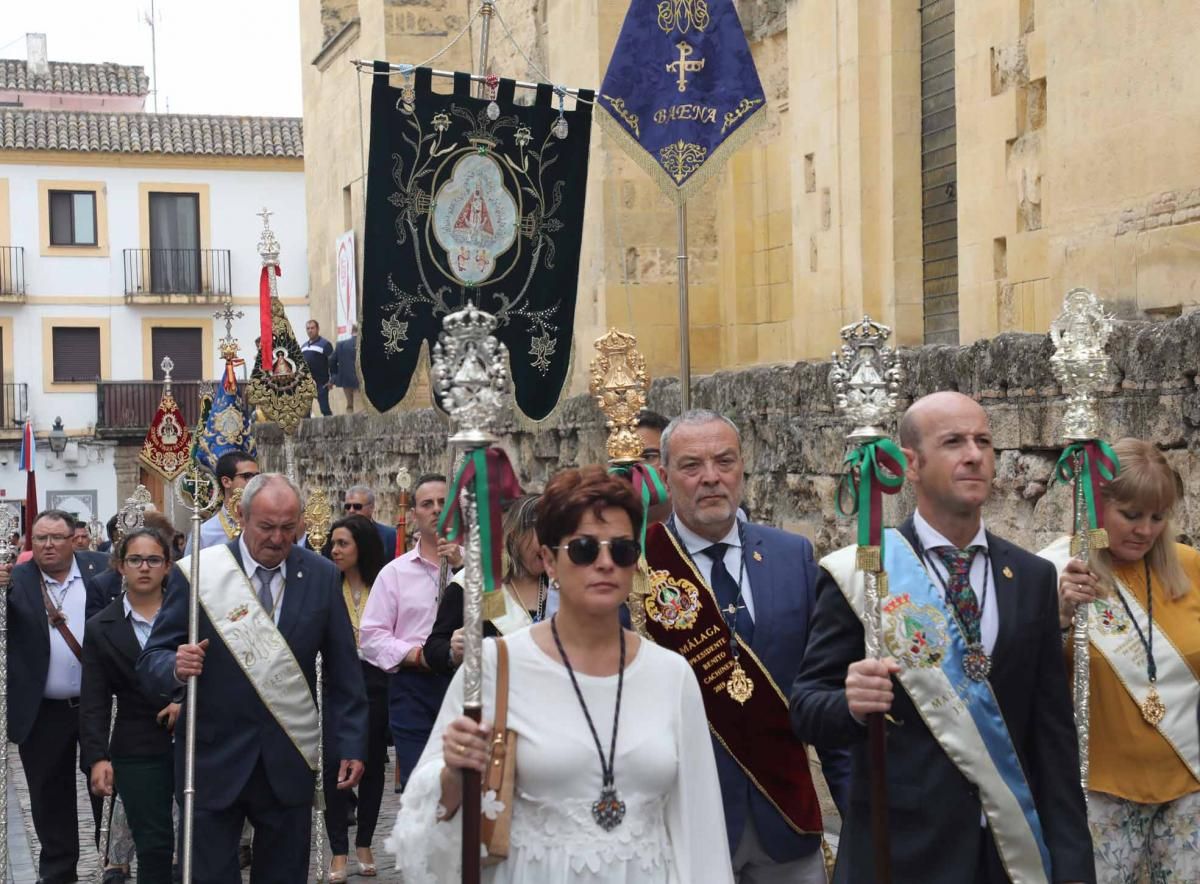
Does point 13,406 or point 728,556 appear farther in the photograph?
point 13,406

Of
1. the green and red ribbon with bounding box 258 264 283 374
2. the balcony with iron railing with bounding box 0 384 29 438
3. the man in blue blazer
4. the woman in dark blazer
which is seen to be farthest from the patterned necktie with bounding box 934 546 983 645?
the balcony with iron railing with bounding box 0 384 29 438

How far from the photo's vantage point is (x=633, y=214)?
1530 centimetres

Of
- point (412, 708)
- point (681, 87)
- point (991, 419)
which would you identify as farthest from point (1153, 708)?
point (681, 87)

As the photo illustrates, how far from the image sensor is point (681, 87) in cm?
961

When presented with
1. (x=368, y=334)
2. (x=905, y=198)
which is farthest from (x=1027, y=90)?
(x=368, y=334)

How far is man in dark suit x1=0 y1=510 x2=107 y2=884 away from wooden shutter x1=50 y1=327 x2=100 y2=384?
33244mm

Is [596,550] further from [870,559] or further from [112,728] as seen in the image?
[112,728]

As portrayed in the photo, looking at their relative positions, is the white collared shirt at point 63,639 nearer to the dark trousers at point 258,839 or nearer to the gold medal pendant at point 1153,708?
the dark trousers at point 258,839

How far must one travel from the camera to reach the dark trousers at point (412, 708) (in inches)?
328

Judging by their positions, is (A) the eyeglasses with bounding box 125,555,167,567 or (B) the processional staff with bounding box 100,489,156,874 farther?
(B) the processional staff with bounding box 100,489,156,874

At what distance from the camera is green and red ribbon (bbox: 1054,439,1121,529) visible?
5359 mm

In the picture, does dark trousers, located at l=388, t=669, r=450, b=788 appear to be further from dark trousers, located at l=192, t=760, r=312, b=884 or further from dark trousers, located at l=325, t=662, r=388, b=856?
dark trousers, located at l=192, t=760, r=312, b=884

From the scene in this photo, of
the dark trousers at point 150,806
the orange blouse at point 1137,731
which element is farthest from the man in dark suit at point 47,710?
the orange blouse at point 1137,731

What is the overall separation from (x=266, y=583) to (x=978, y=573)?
10.6 ft
